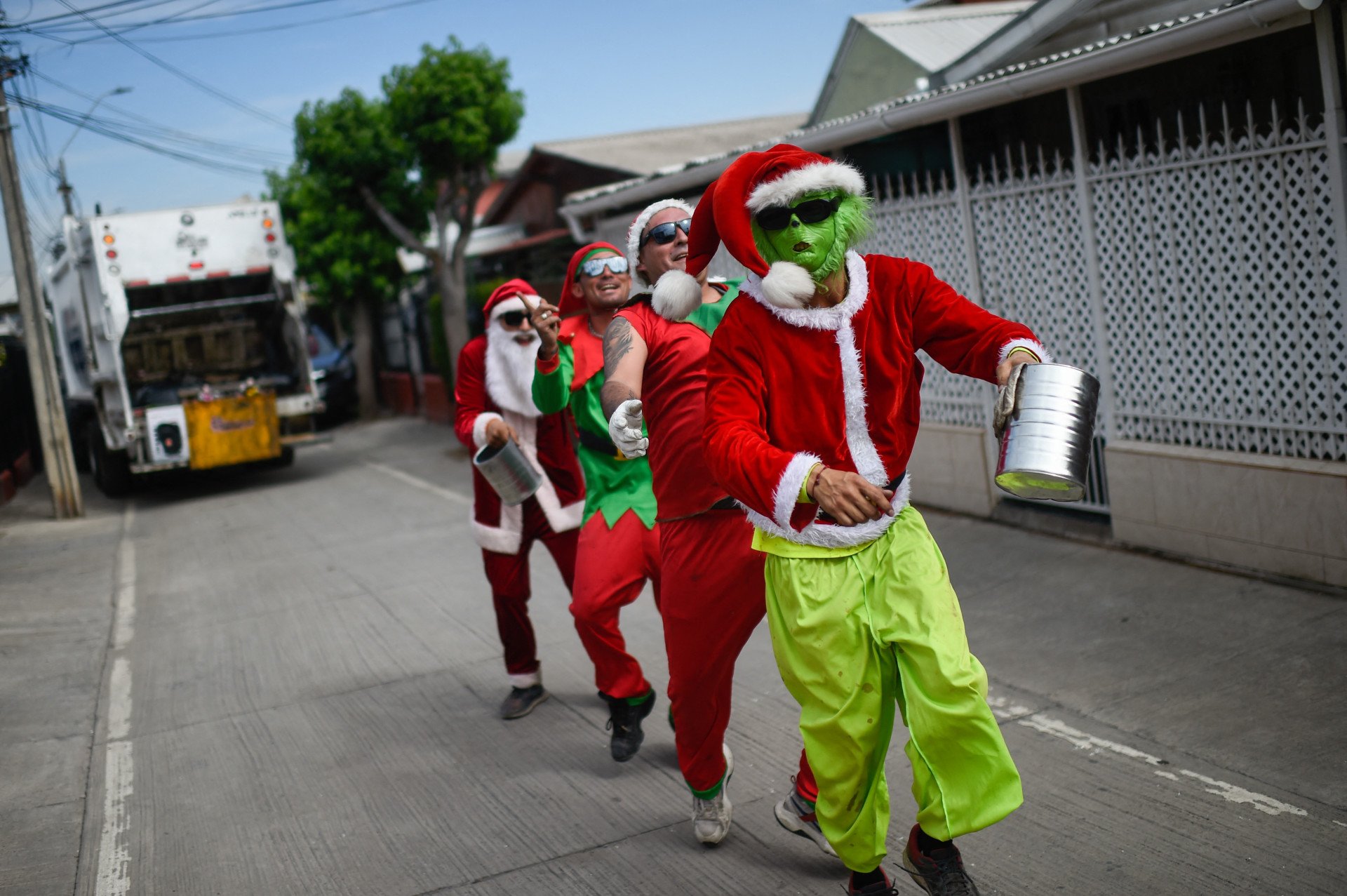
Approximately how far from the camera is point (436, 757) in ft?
16.6

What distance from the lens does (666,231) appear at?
4004mm

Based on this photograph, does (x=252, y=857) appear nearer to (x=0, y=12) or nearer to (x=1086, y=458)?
(x=1086, y=458)

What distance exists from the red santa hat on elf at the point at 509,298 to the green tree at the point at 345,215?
538 inches

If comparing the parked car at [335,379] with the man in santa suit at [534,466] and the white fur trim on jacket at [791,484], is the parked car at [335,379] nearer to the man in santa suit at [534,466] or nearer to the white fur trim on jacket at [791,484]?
the man in santa suit at [534,466]

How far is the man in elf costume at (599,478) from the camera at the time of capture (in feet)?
14.8

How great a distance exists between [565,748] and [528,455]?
1232mm

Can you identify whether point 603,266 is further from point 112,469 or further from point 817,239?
point 112,469

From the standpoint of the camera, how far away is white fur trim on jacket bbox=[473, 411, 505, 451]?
4.95 metres

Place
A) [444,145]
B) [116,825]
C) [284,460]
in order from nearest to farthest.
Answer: [116,825]
[284,460]
[444,145]

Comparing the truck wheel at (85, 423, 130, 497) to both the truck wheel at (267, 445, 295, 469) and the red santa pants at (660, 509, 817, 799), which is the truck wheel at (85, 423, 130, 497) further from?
the red santa pants at (660, 509, 817, 799)

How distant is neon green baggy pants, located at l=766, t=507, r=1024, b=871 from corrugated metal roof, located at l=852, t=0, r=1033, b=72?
456 inches

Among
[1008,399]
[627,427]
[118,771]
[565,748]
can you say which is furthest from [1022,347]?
[118,771]

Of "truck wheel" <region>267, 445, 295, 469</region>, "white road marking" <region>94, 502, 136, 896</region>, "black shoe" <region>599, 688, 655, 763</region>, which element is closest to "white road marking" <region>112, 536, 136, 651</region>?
"white road marking" <region>94, 502, 136, 896</region>

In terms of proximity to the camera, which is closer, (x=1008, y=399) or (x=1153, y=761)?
(x=1008, y=399)
